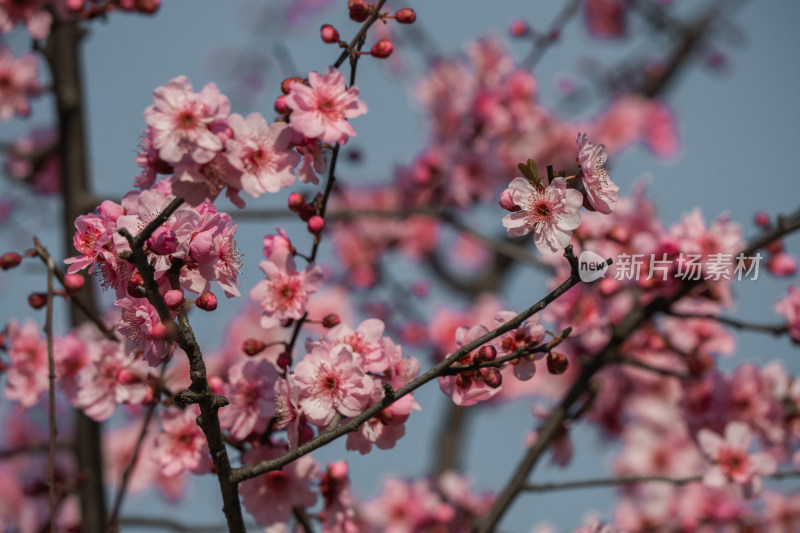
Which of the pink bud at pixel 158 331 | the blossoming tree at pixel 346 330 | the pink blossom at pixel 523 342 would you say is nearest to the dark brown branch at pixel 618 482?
the blossoming tree at pixel 346 330

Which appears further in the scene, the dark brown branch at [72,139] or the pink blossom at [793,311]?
the dark brown branch at [72,139]

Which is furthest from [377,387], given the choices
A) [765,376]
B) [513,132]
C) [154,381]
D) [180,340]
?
[513,132]

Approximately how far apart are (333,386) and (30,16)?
2187mm

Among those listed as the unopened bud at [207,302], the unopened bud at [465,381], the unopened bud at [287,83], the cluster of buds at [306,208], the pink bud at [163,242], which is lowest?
the unopened bud at [465,381]

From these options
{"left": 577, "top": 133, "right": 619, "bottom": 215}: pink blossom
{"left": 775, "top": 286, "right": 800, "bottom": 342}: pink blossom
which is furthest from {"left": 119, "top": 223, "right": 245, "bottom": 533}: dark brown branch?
{"left": 775, "top": 286, "right": 800, "bottom": 342}: pink blossom

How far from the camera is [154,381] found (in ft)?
5.18

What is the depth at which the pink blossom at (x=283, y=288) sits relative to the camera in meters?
1.59

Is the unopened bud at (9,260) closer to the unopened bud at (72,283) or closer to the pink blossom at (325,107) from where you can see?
the unopened bud at (72,283)

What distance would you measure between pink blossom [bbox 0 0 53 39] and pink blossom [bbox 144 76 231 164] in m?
1.65

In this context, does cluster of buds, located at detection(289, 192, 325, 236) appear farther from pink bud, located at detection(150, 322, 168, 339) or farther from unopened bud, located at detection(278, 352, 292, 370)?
pink bud, located at detection(150, 322, 168, 339)

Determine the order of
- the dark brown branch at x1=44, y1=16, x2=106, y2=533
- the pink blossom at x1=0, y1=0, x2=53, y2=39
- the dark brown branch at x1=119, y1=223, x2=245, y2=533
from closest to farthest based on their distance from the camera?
the dark brown branch at x1=119, y1=223, x2=245, y2=533 → the dark brown branch at x1=44, y1=16, x2=106, y2=533 → the pink blossom at x1=0, y1=0, x2=53, y2=39

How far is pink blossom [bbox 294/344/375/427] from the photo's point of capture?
1362mm

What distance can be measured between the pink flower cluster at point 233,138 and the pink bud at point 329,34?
0.11 m

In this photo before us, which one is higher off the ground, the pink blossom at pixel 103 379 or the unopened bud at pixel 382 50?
the unopened bud at pixel 382 50
